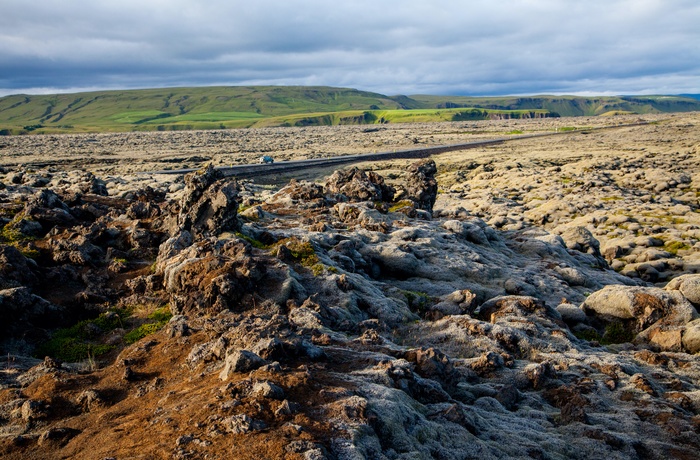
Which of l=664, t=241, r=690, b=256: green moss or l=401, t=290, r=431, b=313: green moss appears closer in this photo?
l=401, t=290, r=431, b=313: green moss

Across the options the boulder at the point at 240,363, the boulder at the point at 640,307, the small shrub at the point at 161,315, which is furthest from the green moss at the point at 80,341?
the boulder at the point at 640,307

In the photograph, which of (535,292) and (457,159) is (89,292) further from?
(457,159)

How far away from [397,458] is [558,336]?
12316 mm

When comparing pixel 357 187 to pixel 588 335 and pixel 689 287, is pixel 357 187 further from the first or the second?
pixel 689 287

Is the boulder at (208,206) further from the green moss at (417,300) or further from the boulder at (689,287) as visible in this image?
the boulder at (689,287)

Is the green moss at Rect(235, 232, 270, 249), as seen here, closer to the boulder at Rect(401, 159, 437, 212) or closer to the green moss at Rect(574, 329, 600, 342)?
the green moss at Rect(574, 329, 600, 342)

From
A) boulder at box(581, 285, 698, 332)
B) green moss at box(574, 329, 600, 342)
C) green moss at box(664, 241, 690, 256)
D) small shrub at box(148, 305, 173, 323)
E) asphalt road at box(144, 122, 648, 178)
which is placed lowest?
green moss at box(664, 241, 690, 256)

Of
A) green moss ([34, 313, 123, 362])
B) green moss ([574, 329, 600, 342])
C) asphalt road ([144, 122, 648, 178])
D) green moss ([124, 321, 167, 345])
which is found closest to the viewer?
green moss ([34, 313, 123, 362])

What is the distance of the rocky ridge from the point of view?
1151cm

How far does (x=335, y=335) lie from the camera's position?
1769 centimetres

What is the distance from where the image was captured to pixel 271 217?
35.2 metres

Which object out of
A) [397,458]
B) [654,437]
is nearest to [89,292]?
[397,458]

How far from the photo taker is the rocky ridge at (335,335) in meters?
11.5

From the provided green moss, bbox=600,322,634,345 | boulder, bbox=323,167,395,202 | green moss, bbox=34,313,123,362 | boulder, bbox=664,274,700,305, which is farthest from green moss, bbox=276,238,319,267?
boulder, bbox=664,274,700,305
